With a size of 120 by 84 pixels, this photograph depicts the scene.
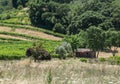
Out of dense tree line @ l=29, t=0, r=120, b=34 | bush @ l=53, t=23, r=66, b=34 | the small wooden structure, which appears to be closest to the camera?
the small wooden structure

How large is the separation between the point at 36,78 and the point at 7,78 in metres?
1.15

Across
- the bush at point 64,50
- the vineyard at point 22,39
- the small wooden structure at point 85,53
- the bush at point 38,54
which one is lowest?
the small wooden structure at point 85,53

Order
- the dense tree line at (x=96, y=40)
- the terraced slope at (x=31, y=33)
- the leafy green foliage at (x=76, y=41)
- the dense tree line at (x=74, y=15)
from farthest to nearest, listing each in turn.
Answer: the dense tree line at (x=74, y=15) < the terraced slope at (x=31, y=33) < the leafy green foliage at (x=76, y=41) < the dense tree line at (x=96, y=40)

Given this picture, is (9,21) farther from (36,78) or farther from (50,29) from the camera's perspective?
(36,78)

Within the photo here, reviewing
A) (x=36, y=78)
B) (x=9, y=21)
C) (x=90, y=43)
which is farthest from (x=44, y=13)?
(x=36, y=78)

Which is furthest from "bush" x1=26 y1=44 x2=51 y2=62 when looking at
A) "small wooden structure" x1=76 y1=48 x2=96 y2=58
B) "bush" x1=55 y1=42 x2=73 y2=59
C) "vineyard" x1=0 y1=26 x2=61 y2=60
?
"small wooden structure" x1=76 y1=48 x2=96 y2=58

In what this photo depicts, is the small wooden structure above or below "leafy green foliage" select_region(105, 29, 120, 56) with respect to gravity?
below

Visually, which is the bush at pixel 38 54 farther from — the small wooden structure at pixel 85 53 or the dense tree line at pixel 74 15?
the dense tree line at pixel 74 15

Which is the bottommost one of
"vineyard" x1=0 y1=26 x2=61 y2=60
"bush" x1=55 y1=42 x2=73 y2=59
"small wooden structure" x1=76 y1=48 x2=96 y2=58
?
"small wooden structure" x1=76 y1=48 x2=96 y2=58

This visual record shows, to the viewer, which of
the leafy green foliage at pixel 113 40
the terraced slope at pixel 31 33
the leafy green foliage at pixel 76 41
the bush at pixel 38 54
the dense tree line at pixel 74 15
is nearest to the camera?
the bush at pixel 38 54

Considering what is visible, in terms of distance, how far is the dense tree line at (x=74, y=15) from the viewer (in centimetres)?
6788

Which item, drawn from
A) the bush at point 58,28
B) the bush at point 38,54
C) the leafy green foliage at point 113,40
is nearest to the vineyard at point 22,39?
the bush at point 58,28

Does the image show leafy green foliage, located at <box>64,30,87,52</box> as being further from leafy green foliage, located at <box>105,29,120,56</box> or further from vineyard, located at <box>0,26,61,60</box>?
leafy green foliage, located at <box>105,29,120,56</box>

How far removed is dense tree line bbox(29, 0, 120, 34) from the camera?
223ft
